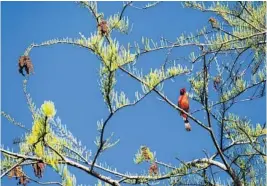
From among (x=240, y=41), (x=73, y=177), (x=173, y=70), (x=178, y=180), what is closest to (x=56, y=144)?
(x=73, y=177)

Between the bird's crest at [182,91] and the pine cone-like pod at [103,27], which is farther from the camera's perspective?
the bird's crest at [182,91]

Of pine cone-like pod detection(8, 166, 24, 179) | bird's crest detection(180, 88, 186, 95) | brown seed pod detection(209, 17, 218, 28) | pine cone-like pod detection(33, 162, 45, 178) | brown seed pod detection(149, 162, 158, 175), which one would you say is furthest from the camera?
bird's crest detection(180, 88, 186, 95)

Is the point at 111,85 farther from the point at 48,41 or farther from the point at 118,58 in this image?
the point at 48,41

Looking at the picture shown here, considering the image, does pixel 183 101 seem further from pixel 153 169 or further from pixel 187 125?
pixel 153 169

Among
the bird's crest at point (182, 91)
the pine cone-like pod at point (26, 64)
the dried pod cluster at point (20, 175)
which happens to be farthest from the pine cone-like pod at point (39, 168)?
the bird's crest at point (182, 91)

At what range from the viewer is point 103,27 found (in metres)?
2.49

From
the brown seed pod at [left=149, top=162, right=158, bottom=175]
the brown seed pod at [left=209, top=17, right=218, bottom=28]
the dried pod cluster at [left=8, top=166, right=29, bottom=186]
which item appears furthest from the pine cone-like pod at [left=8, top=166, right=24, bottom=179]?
the brown seed pod at [left=209, top=17, right=218, bottom=28]

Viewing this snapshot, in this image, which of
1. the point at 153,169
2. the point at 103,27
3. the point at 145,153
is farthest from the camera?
the point at 145,153

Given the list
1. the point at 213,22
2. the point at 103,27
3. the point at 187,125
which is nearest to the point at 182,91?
the point at 187,125

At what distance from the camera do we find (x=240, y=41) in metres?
2.50

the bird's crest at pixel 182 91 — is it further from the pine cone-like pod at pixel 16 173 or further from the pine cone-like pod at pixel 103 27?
the pine cone-like pod at pixel 16 173

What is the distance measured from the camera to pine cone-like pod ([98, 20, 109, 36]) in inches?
96.2

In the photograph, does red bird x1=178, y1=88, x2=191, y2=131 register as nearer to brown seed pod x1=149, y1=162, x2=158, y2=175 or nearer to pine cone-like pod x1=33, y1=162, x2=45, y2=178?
brown seed pod x1=149, y1=162, x2=158, y2=175

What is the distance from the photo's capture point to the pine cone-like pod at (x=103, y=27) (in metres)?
→ 2.44
